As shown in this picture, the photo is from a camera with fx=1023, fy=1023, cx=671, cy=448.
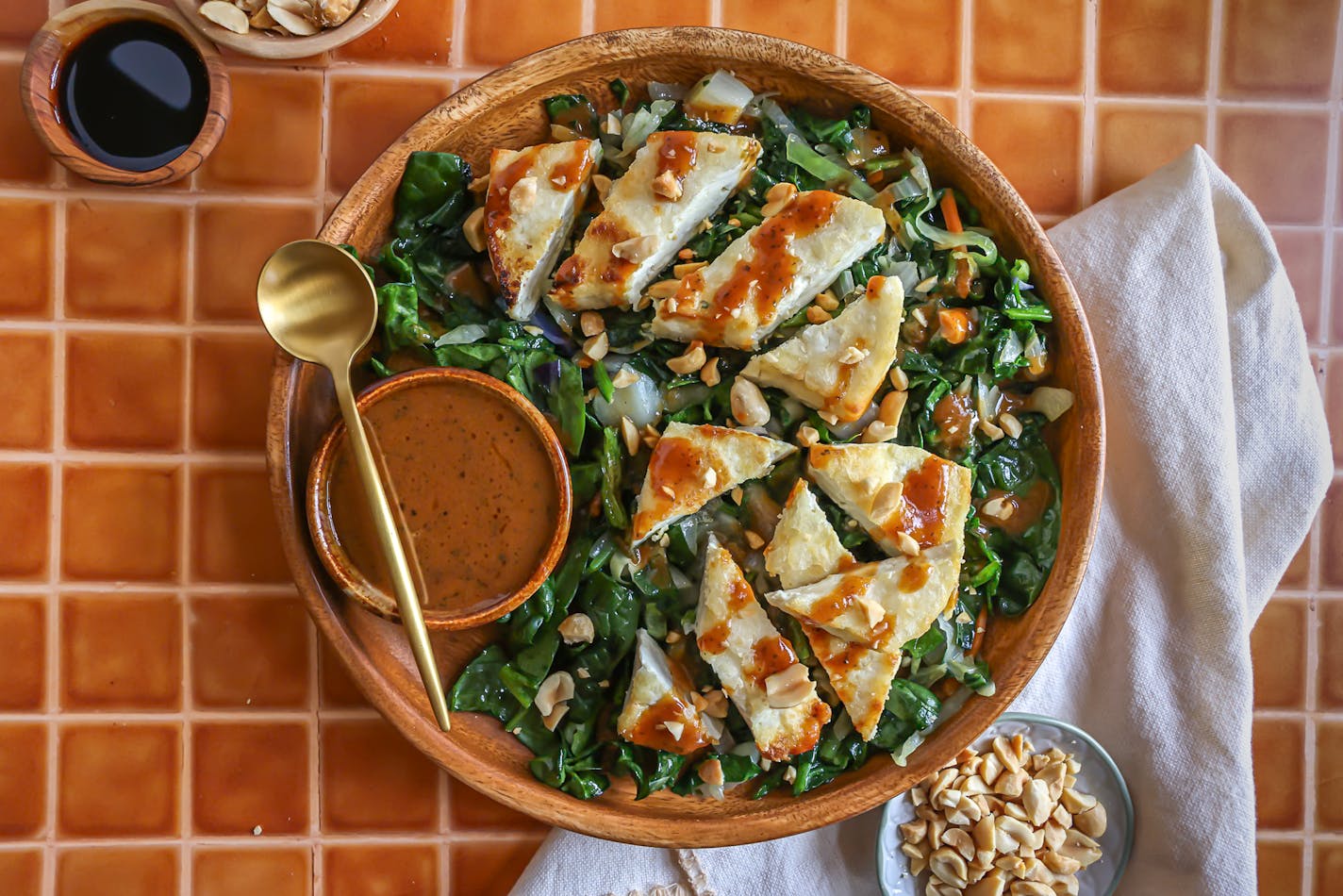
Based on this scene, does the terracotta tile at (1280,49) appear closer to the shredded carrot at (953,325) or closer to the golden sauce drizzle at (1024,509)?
the shredded carrot at (953,325)

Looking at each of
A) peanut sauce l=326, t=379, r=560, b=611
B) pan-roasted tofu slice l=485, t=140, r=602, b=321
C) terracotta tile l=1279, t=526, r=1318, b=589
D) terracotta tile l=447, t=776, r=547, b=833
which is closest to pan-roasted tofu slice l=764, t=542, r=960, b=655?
peanut sauce l=326, t=379, r=560, b=611

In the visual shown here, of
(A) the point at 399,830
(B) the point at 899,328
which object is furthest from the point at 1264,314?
(A) the point at 399,830

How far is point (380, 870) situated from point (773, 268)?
8.69 feet

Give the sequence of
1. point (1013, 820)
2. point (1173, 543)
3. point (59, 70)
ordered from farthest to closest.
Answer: point (1173, 543) → point (1013, 820) → point (59, 70)

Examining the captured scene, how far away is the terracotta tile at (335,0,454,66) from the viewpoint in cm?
366

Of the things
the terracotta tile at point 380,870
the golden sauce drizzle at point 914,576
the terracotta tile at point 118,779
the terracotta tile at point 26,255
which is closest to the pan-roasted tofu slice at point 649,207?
the golden sauce drizzle at point 914,576

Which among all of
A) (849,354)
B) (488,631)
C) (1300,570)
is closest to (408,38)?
(849,354)

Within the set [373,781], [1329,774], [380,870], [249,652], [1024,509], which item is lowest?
[380,870]

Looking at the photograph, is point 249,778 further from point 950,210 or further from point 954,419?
point 950,210

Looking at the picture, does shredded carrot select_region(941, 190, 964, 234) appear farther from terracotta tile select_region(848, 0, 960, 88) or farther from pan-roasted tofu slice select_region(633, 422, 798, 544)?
pan-roasted tofu slice select_region(633, 422, 798, 544)

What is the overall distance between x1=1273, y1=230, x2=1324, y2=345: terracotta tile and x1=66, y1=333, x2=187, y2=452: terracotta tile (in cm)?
415

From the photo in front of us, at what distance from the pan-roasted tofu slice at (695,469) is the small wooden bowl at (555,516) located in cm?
26

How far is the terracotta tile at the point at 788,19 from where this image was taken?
369 centimetres

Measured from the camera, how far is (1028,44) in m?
3.79
